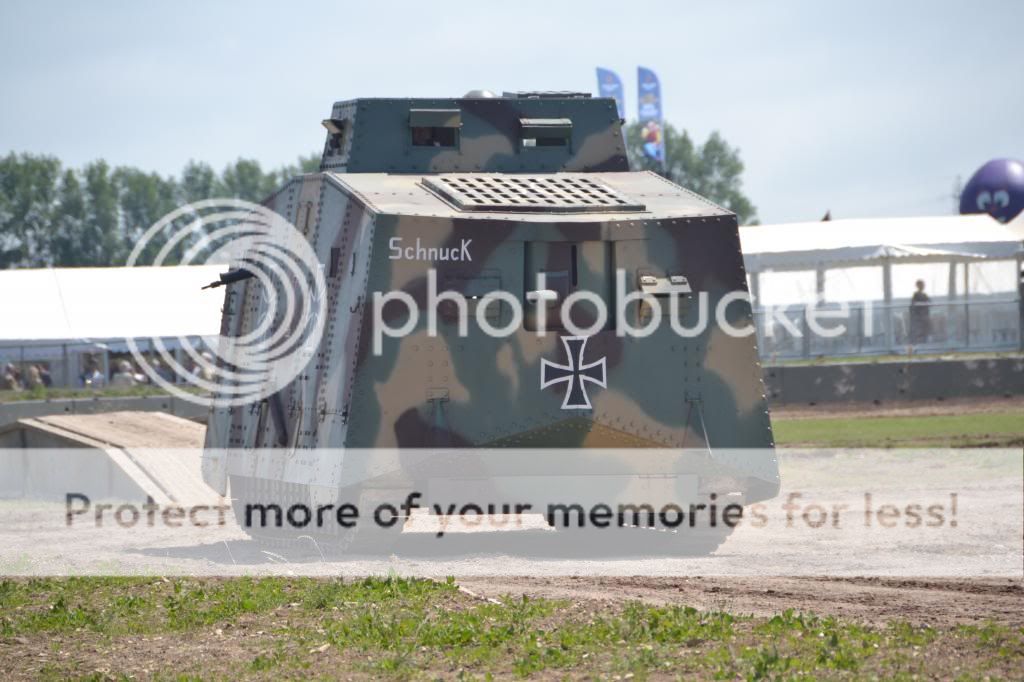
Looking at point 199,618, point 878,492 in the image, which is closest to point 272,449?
point 199,618

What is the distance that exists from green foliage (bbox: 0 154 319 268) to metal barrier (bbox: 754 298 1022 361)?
198 feet

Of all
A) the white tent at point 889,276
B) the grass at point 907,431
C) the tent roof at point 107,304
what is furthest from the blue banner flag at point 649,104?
the grass at point 907,431

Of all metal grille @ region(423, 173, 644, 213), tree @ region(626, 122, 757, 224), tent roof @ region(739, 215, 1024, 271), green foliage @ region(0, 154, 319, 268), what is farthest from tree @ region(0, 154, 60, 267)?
metal grille @ region(423, 173, 644, 213)

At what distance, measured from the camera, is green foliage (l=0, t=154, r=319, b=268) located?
314 feet

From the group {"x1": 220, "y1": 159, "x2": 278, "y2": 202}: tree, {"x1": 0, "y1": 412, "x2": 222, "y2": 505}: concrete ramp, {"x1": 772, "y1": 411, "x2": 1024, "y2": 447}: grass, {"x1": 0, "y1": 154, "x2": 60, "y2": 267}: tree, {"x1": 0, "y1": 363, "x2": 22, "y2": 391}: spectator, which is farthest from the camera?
{"x1": 220, "y1": 159, "x2": 278, "y2": 202}: tree

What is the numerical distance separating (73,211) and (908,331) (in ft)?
245

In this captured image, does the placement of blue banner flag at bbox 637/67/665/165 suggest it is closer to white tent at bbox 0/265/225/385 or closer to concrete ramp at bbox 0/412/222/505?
white tent at bbox 0/265/225/385

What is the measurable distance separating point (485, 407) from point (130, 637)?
11.5 feet

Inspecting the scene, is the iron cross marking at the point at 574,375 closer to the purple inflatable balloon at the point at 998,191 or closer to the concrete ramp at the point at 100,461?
the concrete ramp at the point at 100,461

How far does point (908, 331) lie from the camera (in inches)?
1288

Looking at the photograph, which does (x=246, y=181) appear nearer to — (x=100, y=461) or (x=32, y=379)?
(x=32, y=379)

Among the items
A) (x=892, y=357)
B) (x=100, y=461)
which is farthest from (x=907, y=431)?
(x=100, y=461)

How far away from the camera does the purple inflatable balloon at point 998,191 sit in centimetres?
5409

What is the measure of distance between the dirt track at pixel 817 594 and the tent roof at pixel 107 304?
30726mm
